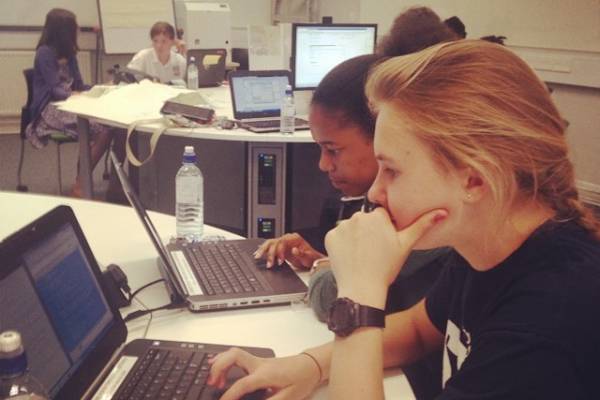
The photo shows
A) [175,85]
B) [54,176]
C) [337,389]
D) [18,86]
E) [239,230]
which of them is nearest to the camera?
[337,389]

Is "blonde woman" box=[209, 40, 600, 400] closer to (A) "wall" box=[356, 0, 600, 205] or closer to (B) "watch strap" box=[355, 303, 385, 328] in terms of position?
(B) "watch strap" box=[355, 303, 385, 328]

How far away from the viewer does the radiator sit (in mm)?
6324

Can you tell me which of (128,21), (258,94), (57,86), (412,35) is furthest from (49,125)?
(412,35)

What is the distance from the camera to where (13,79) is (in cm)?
640

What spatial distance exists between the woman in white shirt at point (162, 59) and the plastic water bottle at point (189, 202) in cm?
361

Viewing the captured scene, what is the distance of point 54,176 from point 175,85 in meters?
1.36

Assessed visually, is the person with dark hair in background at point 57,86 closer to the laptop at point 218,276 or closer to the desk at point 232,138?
the desk at point 232,138

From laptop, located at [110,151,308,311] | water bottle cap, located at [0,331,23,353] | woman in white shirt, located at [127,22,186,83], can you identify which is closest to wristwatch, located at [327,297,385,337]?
laptop, located at [110,151,308,311]

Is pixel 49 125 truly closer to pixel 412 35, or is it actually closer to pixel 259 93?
pixel 259 93

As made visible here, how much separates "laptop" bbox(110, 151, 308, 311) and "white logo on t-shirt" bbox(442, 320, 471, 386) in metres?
0.33

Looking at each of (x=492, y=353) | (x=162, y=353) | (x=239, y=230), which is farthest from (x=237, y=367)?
(x=239, y=230)

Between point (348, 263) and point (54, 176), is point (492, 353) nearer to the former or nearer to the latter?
point (348, 263)

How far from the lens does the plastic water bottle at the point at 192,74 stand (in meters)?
4.32

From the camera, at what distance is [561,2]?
4516 millimetres
